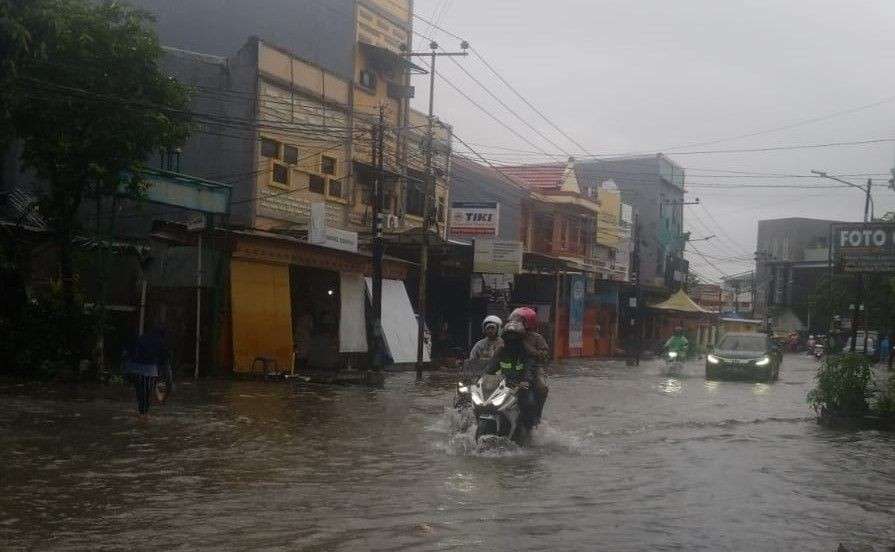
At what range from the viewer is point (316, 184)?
33.6 m

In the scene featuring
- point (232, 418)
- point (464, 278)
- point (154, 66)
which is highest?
point (154, 66)

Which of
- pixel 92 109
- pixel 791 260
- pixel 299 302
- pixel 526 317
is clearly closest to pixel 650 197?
pixel 791 260

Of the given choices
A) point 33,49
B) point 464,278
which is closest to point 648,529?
point 33,49

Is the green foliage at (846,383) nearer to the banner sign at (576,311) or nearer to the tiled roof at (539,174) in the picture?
the banner sign at (576,311)

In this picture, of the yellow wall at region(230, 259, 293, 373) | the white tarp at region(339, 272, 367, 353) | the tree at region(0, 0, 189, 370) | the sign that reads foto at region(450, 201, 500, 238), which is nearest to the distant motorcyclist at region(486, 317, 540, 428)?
the tree at region(0, 0, 189, 370)

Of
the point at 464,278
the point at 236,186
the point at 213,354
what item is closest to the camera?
the point at 213,354

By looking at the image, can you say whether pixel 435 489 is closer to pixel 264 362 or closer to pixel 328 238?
pixel 264 362

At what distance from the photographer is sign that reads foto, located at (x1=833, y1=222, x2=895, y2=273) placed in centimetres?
2506

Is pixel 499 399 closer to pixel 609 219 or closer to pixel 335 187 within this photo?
pixel 335 187

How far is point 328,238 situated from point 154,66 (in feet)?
24.2

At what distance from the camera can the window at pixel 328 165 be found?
1328 inches

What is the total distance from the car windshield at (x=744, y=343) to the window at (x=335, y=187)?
13650 mm

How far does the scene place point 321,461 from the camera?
1216 centimetres

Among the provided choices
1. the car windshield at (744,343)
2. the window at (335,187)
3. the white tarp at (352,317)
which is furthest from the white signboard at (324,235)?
the car windshield at (744,343)
